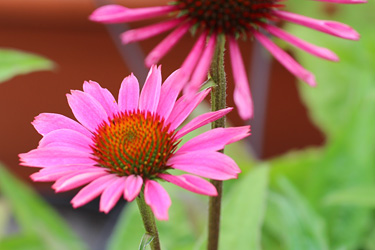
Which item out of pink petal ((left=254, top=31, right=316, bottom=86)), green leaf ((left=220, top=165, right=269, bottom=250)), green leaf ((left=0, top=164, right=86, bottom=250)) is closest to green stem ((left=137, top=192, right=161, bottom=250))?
pink petal ((left=254, top=31, right=316, bottom=86))

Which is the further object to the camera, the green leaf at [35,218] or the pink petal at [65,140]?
the green leaf at [35,218]

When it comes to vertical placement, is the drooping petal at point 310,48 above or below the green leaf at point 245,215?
above

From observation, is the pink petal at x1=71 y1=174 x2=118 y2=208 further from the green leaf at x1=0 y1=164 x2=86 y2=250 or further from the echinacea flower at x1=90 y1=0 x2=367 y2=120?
the green leaf at x1=0 y1=164 x2=86 y2=250

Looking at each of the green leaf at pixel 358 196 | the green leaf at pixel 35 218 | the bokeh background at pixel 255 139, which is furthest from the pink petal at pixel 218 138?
the green leaf at pixel 35 218

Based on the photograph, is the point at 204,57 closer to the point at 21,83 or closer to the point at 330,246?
the point at 330,246

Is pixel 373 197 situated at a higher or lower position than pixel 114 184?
lower

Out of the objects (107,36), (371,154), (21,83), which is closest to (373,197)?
(371,154)

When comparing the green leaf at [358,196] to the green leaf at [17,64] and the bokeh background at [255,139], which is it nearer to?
the bokeh background at [255,139]

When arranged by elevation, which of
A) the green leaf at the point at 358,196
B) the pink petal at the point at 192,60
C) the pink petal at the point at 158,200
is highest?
→ the pink petal at the point at 192,60
